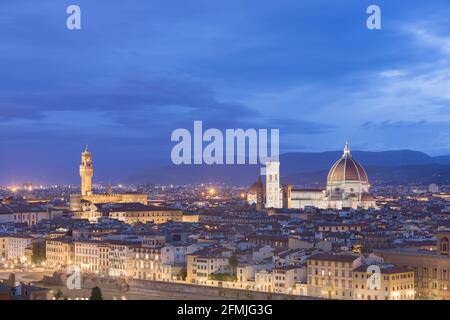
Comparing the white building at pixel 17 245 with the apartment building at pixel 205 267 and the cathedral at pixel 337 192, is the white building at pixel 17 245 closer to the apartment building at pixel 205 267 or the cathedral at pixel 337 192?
the apartment building at pixel 205 267

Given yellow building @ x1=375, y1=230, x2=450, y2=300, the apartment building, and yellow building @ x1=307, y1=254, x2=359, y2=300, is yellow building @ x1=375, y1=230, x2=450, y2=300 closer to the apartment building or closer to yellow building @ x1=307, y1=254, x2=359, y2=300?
yellow building @ x1=307, y1=254, x2=359, y2=300

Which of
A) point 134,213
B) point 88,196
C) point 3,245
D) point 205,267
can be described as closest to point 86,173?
point 88,196

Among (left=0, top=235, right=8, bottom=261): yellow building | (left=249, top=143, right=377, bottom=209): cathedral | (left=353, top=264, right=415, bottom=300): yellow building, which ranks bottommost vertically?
(left=353, top=264, right=415, bottom=300): yellow building

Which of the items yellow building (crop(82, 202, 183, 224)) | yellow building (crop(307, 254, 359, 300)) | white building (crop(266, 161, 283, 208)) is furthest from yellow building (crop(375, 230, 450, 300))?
white building (crop(266, 161, 283, 208))

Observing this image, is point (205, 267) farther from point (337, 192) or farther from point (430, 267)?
point (337, 192)

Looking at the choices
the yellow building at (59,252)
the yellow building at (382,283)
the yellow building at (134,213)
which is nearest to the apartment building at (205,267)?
the yellow building at (382,283)
